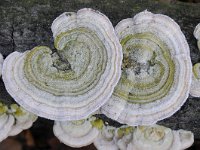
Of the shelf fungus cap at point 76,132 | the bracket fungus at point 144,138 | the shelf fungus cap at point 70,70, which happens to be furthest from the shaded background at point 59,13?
the shelf fungus cap at point 76,132

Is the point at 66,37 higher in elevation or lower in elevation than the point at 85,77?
higher

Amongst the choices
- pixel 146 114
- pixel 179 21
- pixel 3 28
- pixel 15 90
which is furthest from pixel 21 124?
pixel 179 21

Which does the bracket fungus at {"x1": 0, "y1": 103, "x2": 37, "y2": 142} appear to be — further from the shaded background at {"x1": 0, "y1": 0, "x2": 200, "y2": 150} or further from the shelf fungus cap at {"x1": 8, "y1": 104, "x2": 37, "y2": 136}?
the shaded background at {"x1": 0, "y1": 0, "x2": 200, "y2": 150}

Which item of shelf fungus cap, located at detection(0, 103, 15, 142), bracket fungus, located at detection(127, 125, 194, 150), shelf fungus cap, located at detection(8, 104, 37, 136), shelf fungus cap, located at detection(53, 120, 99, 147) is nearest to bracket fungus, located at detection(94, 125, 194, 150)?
bracket fungus, located at detection(127, 125, 194, 150)

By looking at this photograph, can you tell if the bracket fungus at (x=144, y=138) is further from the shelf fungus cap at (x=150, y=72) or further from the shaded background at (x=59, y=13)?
the shelf fungus cap at (x=150, y=72)

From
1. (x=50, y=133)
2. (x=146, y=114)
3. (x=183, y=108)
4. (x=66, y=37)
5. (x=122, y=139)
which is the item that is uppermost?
(x=66, y=37)

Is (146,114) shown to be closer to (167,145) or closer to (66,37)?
(167,145)
